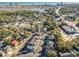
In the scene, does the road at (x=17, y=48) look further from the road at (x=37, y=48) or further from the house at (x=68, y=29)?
the house at (x=68, y=29)

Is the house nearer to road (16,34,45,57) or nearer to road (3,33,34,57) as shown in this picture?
road (16,34,45,57)

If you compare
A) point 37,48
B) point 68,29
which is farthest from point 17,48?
point 68,29

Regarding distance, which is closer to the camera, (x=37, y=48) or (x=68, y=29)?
(x=37, y=48)

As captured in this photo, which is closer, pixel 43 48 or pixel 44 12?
pixel 43 48

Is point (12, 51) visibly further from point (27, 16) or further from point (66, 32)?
point (66, 32)

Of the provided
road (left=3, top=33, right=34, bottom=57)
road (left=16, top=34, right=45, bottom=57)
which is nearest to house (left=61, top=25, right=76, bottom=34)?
road (left=16, top=34, right=45, bottom=57)

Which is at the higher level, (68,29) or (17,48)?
(68,29)

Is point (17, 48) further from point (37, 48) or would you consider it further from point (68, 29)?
point (68, 29)

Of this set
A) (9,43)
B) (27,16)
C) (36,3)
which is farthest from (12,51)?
(36,3)

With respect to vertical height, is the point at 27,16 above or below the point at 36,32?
above

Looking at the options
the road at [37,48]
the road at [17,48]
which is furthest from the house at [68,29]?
the road at [17,48]

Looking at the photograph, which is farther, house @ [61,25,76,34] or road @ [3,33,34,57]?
house @ [61,25,76,34]
